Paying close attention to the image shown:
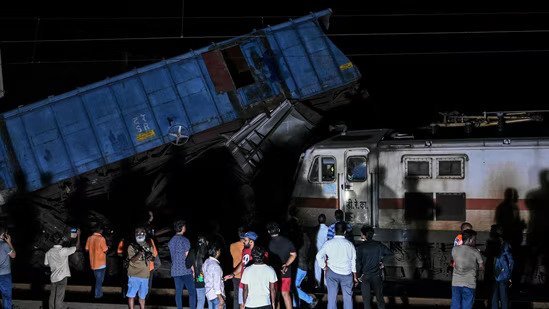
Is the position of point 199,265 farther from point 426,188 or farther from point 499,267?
point 426,188

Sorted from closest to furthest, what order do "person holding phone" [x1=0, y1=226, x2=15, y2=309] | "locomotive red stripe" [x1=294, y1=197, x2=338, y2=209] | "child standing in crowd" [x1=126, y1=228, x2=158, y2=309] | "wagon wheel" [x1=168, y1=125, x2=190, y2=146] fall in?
1. "child standing in crowd" [x1=126, y1=228, x2=158, y2=309]
2. "person holding phone" [x1=0, y1=226, x2=15, y2=309]
3. "locomotive red stripe" [x1=294, y1=197, x2=338, y2=209]
4. "wagon wheel" [x1=168, y1=125, x2=190, y2=146]

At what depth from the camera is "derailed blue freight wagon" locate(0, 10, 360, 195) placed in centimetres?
1702

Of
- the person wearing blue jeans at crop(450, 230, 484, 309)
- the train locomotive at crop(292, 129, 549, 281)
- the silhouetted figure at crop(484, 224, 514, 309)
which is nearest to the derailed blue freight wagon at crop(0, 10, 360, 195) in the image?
the train locomotive at crop(292, 129, 549, 281)

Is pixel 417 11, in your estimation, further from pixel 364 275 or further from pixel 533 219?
pixel 364 275

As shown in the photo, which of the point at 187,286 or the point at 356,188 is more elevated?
the point at 356,188

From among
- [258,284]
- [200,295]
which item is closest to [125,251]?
[200,295]

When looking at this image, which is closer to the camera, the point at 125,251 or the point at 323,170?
the point at 125,251

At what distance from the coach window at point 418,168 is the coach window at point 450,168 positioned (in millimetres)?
224

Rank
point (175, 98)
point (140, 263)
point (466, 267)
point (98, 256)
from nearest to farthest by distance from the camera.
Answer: point (466, 267)
point (140, 263)
point (98, 256)
point (175, 98)

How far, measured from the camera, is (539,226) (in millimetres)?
13766

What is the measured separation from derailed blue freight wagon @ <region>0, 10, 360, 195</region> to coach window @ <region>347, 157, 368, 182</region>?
2951 millimetres

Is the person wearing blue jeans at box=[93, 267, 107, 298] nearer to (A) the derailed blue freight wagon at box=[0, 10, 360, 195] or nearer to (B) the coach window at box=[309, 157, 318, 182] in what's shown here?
(A) the derailed blue freight wagon at box=[0, 10, 360, 195]

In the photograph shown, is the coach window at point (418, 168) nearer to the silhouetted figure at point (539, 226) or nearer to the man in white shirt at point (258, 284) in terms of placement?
the silhouetted figure at point (539, 226)

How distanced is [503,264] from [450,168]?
3.33 meters
